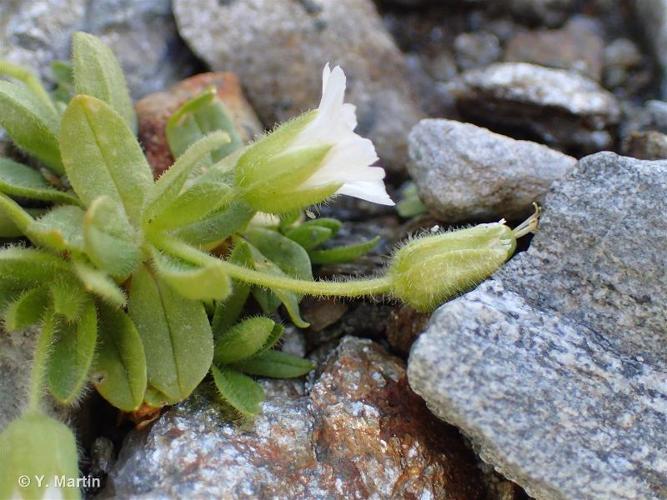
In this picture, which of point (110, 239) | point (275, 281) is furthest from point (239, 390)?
point (110, 239)

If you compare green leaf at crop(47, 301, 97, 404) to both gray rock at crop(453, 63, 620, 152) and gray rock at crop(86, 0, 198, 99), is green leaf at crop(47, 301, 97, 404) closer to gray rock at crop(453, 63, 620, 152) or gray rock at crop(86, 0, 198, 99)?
gray rock at crop(86, 0, 198, 99)

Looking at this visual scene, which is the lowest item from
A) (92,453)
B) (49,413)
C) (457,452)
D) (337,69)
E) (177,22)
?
(457,452)

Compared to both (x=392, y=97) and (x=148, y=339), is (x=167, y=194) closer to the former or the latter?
(x=148, y=339)

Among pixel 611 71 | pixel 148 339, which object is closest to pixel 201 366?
pixel 148 339

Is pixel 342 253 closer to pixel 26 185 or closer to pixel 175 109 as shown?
pixel 175 109

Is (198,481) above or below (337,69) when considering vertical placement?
below

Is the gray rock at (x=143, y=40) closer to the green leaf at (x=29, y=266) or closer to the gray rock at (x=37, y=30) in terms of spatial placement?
the gray rock at (x=37, y=30)
